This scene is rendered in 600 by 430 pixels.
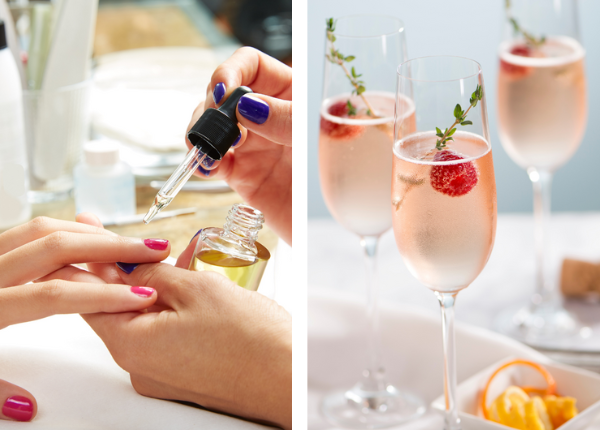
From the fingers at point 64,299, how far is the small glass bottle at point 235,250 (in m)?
0.04

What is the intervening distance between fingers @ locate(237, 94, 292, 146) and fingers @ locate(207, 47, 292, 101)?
0.16ft

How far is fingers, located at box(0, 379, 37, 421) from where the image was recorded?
34 cm

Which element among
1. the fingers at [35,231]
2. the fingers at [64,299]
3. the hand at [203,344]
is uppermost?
the fingers at [35,231]

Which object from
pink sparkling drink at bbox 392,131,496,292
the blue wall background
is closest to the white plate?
pink sparkling drink at bbox 392,131,496,292

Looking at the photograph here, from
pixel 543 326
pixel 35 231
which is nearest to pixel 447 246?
pixel 35 231

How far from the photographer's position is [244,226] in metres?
0.37

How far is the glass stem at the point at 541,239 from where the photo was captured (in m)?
0.73

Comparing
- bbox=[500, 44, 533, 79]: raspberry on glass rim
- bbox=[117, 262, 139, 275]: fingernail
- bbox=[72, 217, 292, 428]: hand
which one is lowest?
bbox=[72, 217, 292, 428]: hand

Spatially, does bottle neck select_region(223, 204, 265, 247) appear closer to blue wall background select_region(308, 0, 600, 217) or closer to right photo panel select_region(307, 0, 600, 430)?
right photo panel select_region(307, 0, 600, 430)

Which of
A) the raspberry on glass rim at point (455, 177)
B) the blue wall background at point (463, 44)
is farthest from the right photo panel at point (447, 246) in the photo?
the blue wall background at point (463, 44)

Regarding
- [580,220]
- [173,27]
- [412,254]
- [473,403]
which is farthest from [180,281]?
[173,27]

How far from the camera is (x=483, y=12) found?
144 centimetres

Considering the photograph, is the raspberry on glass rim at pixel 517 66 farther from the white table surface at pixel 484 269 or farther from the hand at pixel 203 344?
the hand at pixel 203 344

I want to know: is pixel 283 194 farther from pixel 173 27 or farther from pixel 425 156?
pixel 173 27
